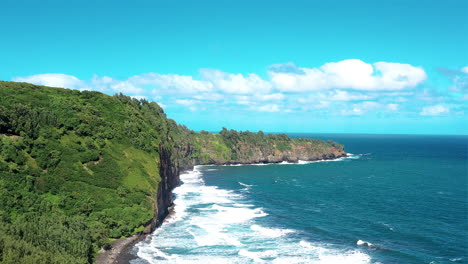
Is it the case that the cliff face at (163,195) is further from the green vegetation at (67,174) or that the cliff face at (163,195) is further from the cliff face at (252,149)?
the cliff face at (252,149)

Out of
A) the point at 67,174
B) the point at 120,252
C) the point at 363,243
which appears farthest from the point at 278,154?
the point at 120,252

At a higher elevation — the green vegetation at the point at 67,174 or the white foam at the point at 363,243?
the green vegetation at the point at 67,174

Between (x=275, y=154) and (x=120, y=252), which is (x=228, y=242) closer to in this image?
(x=120, y=252)

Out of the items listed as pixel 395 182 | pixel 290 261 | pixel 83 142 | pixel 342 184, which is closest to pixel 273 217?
pixel 290 261

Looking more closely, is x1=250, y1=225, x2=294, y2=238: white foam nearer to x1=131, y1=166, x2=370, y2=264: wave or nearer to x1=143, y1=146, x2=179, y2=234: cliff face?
x1=131, y1=166, x2=370, y2=264: wave

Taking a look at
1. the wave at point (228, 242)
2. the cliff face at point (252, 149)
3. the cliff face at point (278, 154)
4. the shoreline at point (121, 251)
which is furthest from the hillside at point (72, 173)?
the cliff face at point (278, 154)

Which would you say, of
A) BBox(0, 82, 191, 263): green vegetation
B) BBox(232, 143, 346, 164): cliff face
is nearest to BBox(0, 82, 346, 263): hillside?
BBox(0, 82, 191, 263): green vegetation
